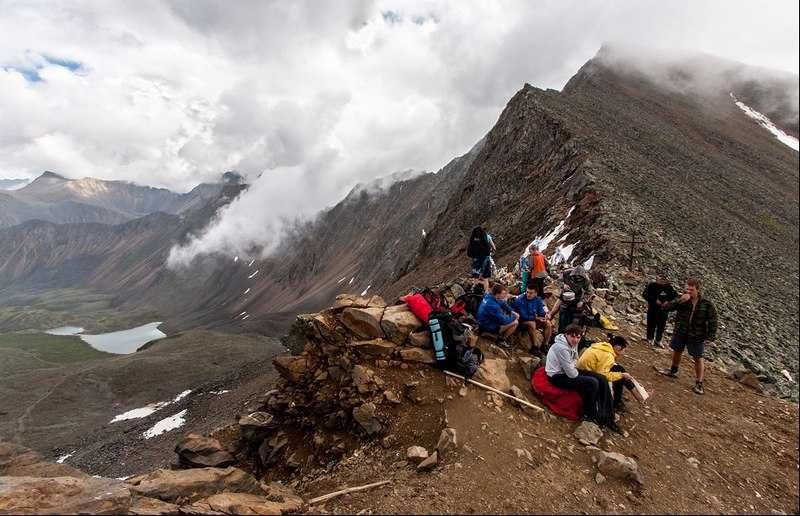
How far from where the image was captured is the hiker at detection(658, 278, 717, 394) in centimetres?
1221

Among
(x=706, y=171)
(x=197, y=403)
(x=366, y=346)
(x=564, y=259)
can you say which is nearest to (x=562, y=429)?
(x=366, y=346)

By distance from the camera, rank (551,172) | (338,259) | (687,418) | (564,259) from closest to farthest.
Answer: (687,418), (564,259), (551,172), (338,259)

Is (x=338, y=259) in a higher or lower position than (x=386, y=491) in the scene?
higher

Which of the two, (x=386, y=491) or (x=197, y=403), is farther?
(x=197, y=403)

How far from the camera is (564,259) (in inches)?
1112

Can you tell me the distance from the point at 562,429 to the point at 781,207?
59100 millimetres

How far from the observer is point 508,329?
1280cm

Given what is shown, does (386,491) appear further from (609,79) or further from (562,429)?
(609,79)

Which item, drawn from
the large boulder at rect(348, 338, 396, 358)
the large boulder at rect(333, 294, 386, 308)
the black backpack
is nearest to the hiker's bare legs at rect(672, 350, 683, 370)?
the black backpack

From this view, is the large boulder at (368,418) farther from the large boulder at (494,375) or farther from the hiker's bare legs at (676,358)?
the hiker's bare legs at (676,358)

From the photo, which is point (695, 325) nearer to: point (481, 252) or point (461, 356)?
point (461, 356)

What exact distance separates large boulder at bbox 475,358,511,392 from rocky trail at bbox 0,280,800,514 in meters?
0.04

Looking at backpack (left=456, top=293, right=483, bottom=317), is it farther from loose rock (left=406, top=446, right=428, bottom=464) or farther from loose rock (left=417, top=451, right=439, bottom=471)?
loose rock (left=417, top=451, right=439, bottom=471)

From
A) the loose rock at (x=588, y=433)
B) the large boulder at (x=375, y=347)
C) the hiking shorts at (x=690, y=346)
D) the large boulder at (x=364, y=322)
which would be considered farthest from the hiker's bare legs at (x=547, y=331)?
the large boulder at (x=364, y=322)
